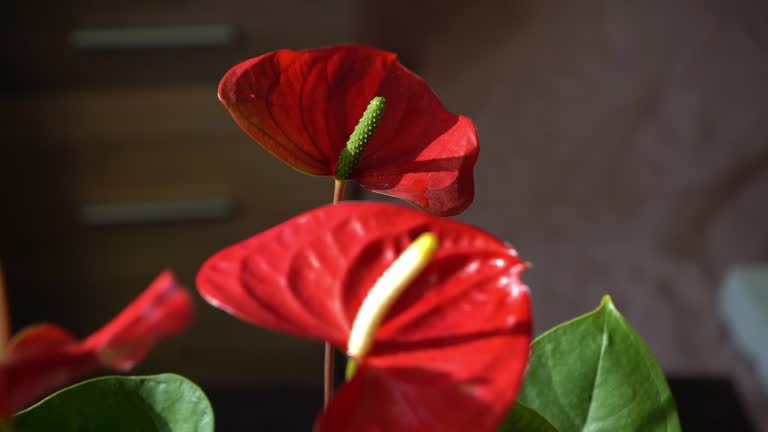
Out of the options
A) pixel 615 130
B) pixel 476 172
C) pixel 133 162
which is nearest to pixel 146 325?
pixel 133 162

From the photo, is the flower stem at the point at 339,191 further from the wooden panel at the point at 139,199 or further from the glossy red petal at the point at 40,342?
the wooden panel at the point at 139,199

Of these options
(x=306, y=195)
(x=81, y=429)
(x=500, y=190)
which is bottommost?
(x=500, y=190)

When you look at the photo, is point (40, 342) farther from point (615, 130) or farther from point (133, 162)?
point (615, 130)

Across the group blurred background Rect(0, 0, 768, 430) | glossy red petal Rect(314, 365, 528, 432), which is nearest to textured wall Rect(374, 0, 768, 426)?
blurred background Rect(0, 0, 768, 430)

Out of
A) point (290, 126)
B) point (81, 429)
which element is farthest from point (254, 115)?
point (81, 429)

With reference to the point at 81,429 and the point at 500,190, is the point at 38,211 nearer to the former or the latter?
the point at 500,190

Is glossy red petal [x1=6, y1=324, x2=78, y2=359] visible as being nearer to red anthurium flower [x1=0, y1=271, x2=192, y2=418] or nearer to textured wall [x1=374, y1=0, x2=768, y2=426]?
red anthurium flower [x1=0, y1=271, x2=192, y2=418]

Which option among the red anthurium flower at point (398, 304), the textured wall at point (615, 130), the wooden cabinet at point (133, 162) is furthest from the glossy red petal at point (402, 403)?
the textured wall at point (615, 130)

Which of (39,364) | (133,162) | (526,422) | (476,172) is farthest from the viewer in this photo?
(476,172)

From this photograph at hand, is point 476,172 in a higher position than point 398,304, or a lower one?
lower
